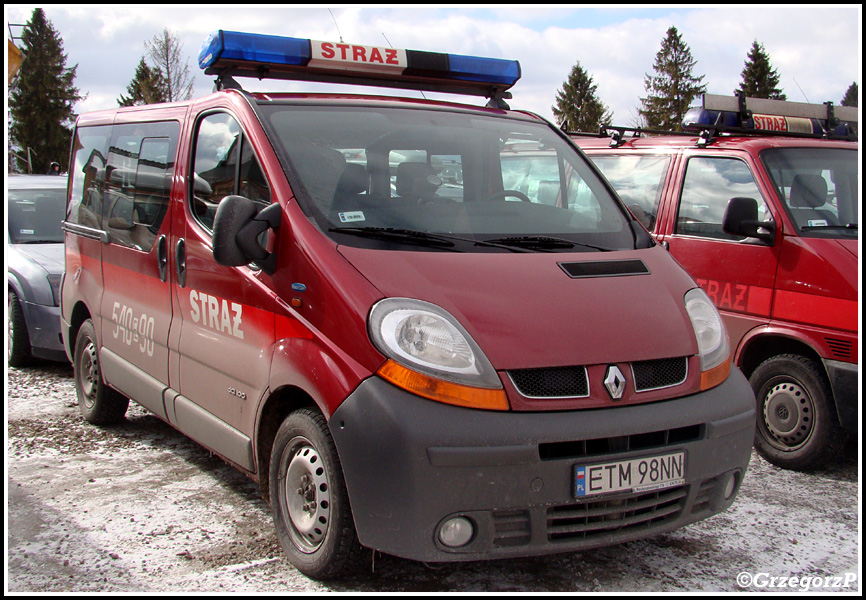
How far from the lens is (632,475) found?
9.50 ft

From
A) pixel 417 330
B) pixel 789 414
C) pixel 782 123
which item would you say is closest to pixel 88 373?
pixel 417 330

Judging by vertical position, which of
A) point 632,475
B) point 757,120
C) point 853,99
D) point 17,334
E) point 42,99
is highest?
point 42,99

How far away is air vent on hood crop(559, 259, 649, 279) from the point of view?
129 inches

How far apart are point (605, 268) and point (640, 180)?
9.32 ft

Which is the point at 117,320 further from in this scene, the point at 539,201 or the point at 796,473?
the point at 796,473

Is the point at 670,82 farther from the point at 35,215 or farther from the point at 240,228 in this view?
the point at 240,228

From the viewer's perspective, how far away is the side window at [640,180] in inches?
229

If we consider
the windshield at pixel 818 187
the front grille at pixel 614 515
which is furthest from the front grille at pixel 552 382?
the windshield at pixel 818 187

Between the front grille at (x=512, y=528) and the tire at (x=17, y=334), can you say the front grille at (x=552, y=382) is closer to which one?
the front grille at (x=512, y=528)

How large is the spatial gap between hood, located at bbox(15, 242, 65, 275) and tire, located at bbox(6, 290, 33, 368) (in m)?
0.38

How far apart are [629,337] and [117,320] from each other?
3.20 metres

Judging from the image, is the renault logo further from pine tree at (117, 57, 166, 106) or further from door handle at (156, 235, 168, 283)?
pine tree at (117, 57, 166, 106)

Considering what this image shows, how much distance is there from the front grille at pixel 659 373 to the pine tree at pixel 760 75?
52177mm

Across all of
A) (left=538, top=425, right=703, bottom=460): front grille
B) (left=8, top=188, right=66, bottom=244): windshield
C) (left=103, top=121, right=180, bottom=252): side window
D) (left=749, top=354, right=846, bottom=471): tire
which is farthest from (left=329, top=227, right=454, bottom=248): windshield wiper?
(left=8, top=188, right=66, bottom=244): windshield
